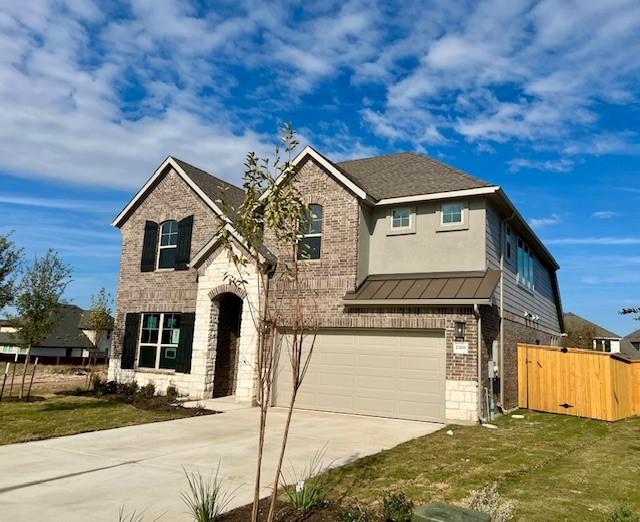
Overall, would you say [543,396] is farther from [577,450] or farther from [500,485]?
[500,485]

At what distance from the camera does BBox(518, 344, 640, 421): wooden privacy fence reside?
14.6m

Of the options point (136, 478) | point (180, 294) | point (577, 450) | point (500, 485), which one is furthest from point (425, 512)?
point (180, 294)

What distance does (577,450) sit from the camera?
32.6 ft

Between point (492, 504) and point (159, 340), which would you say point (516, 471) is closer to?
point (492, 504)

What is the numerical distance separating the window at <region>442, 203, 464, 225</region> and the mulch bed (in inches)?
395

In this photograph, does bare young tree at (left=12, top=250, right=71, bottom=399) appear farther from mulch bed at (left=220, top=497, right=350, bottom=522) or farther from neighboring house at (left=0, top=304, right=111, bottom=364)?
neighboring house at (left=0, top=304, right=111, bottom=364)

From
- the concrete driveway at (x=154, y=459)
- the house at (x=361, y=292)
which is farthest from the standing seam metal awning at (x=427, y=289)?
the concrete driveway at (x=154, y=459)

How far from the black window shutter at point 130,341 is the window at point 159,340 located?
20 centimetres

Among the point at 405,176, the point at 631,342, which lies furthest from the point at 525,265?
the point at 631,342

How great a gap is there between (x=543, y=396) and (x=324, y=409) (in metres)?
7.06

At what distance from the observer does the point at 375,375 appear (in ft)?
45.4

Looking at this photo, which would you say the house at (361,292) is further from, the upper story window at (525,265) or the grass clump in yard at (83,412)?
the grass clump in yard at (83,412)

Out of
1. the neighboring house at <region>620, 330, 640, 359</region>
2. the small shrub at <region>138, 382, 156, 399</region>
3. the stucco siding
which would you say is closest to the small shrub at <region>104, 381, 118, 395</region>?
the small shrub at <region>138, 382, 156, 399</region>

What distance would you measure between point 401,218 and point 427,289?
2753 mm
